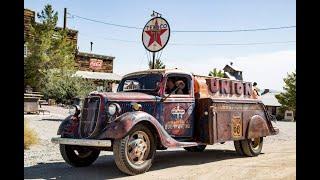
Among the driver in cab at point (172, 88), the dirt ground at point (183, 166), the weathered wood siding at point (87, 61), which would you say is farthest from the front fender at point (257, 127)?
the weathered wood siding at point (87, 61)

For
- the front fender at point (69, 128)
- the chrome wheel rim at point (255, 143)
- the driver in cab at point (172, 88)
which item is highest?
the driver in cab at point (172, 88)

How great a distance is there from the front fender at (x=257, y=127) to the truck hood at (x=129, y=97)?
306 cm

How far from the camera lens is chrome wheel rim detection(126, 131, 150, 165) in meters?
7.27

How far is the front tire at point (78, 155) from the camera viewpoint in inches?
320

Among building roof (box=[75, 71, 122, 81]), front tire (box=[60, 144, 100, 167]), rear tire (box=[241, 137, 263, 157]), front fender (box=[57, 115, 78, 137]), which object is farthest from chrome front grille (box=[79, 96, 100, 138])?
building roof (box=[75, 71, 122, 81])

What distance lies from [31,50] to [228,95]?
2833 centimetres

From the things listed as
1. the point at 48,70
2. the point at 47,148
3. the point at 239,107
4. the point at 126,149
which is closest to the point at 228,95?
the point at 239,107

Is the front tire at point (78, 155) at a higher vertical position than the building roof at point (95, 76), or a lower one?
lower

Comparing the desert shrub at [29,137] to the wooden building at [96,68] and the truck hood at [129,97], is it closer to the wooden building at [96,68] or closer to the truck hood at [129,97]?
the truck hood at [129,97]

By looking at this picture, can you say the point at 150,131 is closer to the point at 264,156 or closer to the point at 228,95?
the point at 228,95

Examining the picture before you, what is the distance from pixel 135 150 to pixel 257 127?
4.26 m

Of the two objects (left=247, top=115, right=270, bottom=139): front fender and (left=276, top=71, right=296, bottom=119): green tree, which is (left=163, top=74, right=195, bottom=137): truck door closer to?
(left=247, top=115, right=270, bottom=139): front fender
